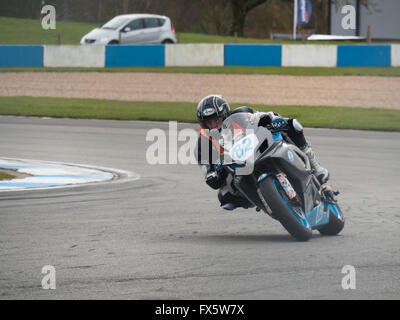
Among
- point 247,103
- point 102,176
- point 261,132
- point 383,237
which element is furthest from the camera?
point 247,103

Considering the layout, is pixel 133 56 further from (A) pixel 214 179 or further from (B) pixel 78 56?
(A) pixel 214 179

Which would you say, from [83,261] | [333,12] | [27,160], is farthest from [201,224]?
[333,12]

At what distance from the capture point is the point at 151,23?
1534 inches

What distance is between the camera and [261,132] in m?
7.42

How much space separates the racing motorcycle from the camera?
7.33 meters

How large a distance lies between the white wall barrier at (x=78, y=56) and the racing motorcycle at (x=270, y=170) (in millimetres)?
28431

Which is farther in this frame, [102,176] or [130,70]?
[130,70]

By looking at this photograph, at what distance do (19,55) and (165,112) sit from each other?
45.5 ft

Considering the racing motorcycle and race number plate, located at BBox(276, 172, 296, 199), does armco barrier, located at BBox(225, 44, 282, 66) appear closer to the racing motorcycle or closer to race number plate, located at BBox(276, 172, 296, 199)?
the racing motorcycle

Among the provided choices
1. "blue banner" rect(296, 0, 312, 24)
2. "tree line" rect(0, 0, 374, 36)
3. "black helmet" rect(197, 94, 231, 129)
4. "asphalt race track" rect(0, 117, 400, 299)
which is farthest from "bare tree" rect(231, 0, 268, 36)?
"black helmet" rect(197, 94, 231, 129)

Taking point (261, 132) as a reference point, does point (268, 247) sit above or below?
below

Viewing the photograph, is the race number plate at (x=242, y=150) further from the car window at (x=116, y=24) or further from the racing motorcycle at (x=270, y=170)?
the car window at (x=116, y=24)
